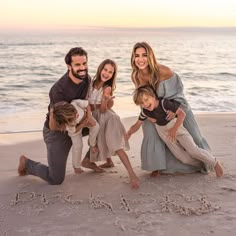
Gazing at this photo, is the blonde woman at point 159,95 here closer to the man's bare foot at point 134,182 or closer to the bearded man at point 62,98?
the man's bare foot at point 134,182

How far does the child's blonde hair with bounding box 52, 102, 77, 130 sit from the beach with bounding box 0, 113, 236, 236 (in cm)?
67

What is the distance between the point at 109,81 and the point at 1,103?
23.7 ft

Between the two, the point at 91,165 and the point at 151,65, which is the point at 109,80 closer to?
the point at 151,65

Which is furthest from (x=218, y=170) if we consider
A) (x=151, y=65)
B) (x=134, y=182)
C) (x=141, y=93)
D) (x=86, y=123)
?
(x=86, y=123)

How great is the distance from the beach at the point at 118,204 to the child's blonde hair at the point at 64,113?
0.67 m

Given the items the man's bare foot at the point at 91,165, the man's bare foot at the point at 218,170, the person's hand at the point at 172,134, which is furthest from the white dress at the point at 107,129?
the man's bare foot at the point at 218,170

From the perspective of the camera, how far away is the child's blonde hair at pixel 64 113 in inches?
158

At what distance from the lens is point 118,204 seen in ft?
12.4

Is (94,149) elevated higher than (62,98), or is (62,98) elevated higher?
(62,98)

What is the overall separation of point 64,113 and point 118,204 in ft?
3.19

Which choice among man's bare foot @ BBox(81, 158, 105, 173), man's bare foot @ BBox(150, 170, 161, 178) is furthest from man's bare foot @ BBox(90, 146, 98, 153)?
man's bare foot @ BBox(150, 170, 161, 178)

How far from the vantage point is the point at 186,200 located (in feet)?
12.5

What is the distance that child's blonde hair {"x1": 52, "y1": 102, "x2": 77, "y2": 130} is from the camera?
13.1 ft

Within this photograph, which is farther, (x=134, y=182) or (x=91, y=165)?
(x=91, y=165)
